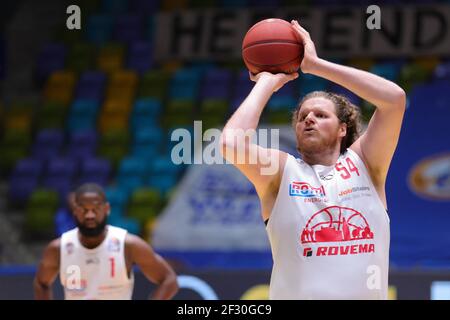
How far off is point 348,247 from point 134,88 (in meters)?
8.87

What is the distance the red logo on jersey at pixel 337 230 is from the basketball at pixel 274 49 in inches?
23.8

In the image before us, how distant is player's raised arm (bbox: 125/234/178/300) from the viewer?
18.9 ft

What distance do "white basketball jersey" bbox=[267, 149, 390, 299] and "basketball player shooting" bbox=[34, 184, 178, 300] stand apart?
9.07ft

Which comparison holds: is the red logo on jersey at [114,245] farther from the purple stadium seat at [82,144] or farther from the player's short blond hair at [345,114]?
the purple stadium seat at [82,144]

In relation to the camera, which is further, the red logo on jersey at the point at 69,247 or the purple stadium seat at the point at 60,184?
the purple stadium seat at the point at 60,184

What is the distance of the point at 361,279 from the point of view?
9.90 feet

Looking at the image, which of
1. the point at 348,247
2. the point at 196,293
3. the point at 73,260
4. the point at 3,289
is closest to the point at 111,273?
the point at 73,260

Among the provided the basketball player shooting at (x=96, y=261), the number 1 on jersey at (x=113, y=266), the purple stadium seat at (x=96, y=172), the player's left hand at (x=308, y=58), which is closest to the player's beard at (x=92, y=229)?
the basketball player shooting at (x=96, y=261)

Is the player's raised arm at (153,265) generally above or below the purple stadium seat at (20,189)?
below

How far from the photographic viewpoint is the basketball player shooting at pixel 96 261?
5738 mm

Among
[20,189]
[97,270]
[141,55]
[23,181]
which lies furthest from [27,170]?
[97,270]

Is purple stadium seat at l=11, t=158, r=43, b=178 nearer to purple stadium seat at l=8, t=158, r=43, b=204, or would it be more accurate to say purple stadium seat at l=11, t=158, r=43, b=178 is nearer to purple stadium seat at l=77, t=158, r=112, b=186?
purple stadium seat at l=8, t=158, r=43, b=204

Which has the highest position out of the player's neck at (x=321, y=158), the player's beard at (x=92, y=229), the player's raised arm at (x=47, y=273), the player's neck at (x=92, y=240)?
the player's neck at (x=321, y=158)

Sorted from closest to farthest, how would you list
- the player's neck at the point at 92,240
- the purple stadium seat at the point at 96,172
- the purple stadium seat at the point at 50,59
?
the player's neck at the point at 92,240 → the purple stadium seat at the point at 96,172 → the purple stadium seat at the point at 50,59
